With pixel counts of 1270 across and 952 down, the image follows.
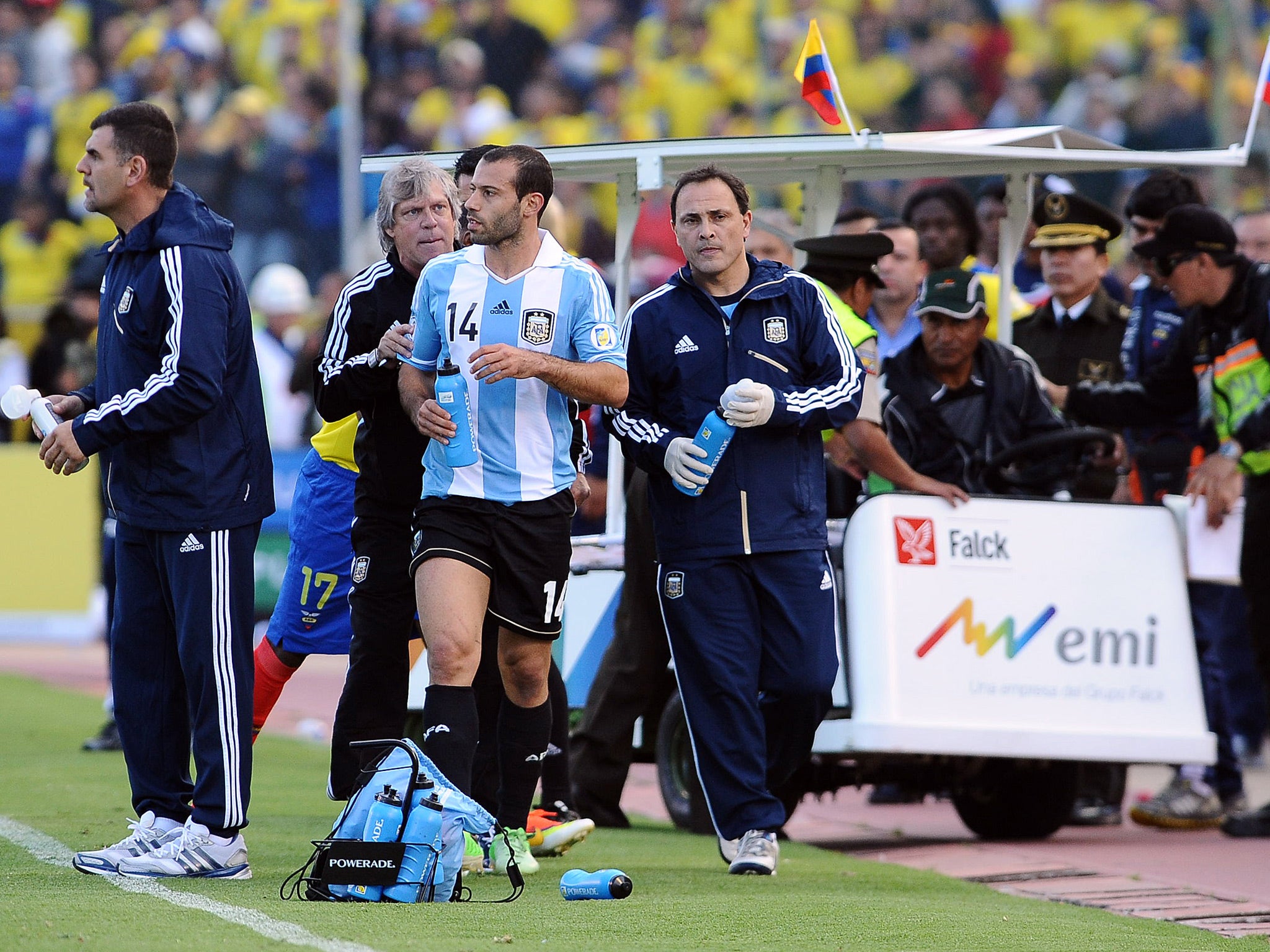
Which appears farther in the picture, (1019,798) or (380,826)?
(1019,798)

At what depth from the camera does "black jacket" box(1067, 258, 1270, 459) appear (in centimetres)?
752

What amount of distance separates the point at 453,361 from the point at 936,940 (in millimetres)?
2028

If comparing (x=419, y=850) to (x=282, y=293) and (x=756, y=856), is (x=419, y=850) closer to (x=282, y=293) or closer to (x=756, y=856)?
(x=756, y=856)

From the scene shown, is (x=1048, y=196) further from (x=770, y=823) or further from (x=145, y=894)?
(x=145, y=894)

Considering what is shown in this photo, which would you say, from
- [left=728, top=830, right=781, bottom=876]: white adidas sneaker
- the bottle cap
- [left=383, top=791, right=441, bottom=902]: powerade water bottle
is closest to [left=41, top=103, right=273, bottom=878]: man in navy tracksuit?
the bottle cap

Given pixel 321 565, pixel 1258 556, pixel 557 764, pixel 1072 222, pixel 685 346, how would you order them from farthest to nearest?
pixel 1072 222 < pixel 1258 556 < pixel 557 764 < pixel 321 565 < pixel 685 346

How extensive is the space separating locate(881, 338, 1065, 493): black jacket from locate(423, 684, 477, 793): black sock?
2.59m

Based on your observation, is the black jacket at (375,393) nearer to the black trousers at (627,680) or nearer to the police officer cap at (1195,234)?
the black trousers at (627,680)

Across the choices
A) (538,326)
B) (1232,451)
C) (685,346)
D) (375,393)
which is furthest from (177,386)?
(1232,451)

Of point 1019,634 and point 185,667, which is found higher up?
point 185,667

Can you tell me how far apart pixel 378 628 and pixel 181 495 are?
0.90 metres

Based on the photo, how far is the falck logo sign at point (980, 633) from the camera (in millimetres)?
6973

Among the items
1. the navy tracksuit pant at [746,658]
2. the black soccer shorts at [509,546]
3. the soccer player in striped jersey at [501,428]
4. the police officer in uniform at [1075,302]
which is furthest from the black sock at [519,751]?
the police officer in uniform at [1075,302]

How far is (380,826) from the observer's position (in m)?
5.13
